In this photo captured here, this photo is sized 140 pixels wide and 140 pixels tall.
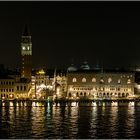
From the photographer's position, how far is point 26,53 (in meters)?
51.5

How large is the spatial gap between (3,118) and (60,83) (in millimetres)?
23248

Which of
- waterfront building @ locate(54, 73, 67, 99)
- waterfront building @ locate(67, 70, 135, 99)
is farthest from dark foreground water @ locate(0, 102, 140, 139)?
waterfront building @ locate(67, 70, 135, 99)

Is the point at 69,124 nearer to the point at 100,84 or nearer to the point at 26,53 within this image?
the point at 26,53

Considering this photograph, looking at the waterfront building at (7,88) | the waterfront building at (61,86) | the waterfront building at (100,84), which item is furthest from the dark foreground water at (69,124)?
the waterfront building at (100,84)

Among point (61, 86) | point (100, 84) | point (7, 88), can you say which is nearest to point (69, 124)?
point (7, 88)

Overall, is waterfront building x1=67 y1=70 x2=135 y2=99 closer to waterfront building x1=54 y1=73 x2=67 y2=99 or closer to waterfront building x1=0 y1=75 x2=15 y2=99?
waterfront building x1=54 y1=73 x2=67 y2=99

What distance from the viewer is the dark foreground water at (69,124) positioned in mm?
22484

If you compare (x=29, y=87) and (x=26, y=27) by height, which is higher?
(x=26, y=27)

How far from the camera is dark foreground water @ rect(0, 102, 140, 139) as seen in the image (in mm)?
22484

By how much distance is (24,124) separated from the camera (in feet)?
85.7

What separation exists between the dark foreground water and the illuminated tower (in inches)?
728

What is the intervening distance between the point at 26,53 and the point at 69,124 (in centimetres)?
2581

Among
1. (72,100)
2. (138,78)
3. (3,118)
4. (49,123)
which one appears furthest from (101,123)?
(138,78)

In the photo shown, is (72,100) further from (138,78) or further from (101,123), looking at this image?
(101,123)
